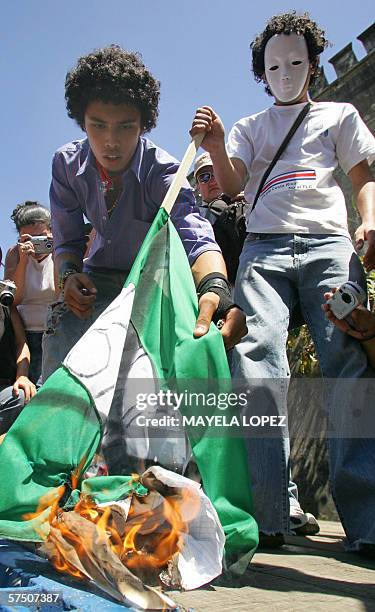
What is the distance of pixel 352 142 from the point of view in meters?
2.25

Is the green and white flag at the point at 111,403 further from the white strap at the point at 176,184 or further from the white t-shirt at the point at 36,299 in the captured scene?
the white t-shirt at the point at 36,299

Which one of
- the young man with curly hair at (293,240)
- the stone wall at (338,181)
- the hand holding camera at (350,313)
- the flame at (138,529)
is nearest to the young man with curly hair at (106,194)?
the young man with curly hair at (293,240)

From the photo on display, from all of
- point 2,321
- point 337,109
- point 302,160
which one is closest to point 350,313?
point 302,160

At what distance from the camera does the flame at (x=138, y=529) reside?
43.3 inches

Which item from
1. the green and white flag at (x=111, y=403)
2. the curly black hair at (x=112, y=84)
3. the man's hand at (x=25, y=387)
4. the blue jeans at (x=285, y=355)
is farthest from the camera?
the man's hand at (x=25, y=387)

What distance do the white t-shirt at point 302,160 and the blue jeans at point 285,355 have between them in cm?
7

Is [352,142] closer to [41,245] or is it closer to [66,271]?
[66,271]

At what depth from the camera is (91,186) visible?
2.16m

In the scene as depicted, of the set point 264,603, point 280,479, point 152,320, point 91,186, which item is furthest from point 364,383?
point 91,186

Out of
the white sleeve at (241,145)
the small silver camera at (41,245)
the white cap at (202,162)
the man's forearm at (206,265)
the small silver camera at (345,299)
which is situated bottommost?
the small silver camera at (345,299)

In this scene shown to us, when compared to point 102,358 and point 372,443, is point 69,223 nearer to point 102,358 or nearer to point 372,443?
point 102,358

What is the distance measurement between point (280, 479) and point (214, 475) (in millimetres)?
597

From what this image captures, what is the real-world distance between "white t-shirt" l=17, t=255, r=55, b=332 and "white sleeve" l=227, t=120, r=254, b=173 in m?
1.49

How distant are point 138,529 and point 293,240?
1289mm
